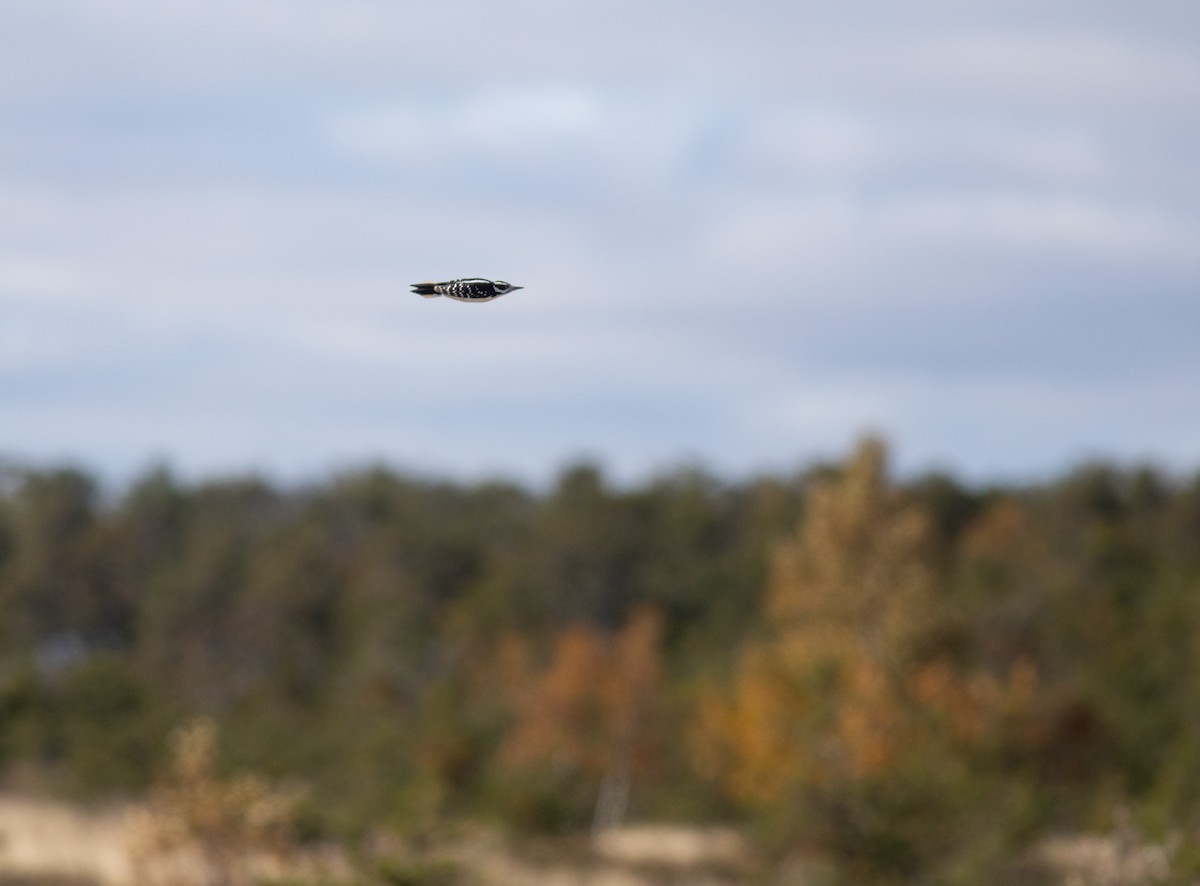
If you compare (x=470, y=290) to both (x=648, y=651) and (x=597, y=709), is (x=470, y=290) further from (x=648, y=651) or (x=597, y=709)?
(x=597, y=709)

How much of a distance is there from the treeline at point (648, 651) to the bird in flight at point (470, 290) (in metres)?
13.3

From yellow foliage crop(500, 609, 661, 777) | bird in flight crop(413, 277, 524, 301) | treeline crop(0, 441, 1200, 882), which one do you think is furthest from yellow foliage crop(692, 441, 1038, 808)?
bird in flight crop(413, 277, 524, 301)

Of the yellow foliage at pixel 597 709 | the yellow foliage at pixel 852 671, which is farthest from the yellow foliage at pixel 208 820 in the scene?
the yellow foliage at pixel 597 709

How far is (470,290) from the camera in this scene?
4402mm

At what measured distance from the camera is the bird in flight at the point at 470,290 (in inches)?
173

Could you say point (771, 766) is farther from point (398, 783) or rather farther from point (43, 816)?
point (43, 816)

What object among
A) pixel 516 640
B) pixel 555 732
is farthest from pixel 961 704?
pixel 516 640

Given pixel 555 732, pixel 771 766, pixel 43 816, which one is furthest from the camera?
pixel 555 732

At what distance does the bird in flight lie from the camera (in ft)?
14.4

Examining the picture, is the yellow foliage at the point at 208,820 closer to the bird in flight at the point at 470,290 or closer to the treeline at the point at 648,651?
the treeline at the point at 648,651

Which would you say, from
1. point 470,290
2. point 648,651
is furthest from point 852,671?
point 470,290

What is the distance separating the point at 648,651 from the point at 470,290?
49908 mm

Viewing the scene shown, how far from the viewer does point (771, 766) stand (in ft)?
142

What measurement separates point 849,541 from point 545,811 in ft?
69.7
